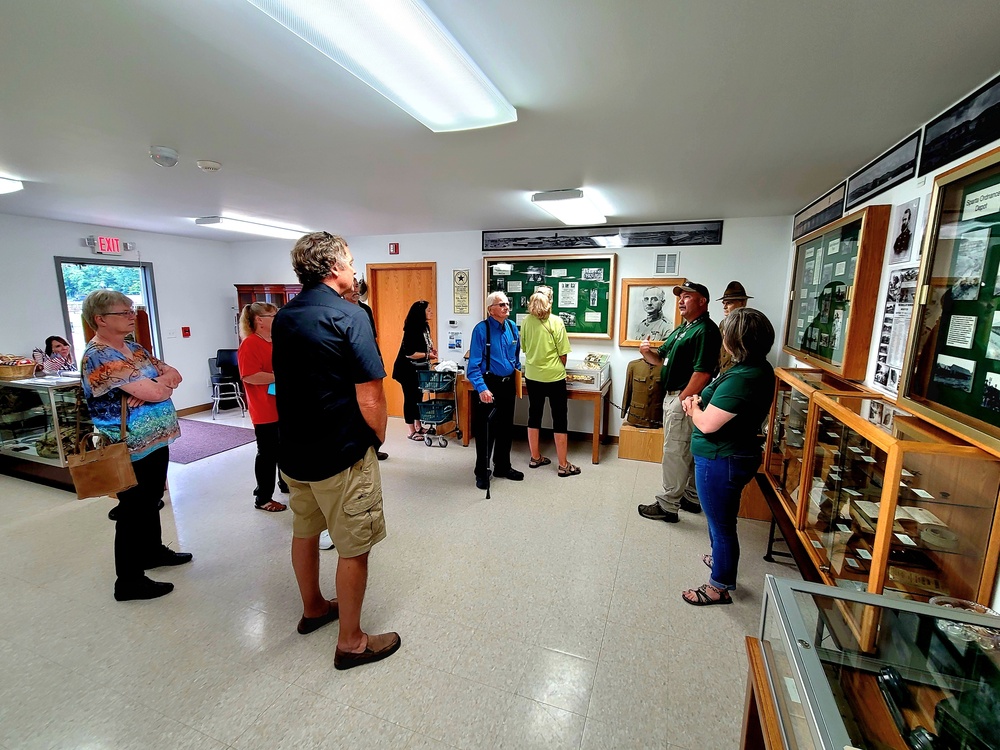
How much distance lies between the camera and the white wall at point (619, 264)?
4.09 meters

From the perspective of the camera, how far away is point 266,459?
321cm

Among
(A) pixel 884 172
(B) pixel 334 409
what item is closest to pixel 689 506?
(A) pixel 884 172

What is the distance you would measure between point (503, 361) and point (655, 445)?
184 centimetres

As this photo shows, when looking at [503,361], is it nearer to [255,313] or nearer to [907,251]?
[255,313]

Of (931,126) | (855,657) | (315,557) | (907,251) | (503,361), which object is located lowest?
(315,557)

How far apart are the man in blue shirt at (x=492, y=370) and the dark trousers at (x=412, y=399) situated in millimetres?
1362

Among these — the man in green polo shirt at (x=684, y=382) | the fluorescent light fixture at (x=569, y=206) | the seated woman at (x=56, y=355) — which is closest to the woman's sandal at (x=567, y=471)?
the man in green polo shirt at (x=684, y=382)

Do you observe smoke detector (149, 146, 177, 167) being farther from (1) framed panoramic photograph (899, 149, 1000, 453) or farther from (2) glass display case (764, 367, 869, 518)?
(2) glass display case (764, 367, 869, 518)

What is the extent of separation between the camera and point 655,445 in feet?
13.9

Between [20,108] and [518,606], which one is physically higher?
[20,108]

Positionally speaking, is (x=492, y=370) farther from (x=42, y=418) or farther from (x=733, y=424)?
(x=42, y=418)

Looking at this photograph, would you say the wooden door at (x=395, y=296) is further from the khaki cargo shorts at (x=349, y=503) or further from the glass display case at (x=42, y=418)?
the khaki cargo shorts at (x=349, y=503)

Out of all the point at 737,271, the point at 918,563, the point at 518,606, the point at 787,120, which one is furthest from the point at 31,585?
the point at 737,271

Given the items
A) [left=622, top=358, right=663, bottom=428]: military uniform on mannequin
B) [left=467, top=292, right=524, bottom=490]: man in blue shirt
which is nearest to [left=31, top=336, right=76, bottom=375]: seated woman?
[left=467, top=292, right=524, bottom=490]: man in blue shirt
